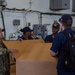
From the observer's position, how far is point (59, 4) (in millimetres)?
5742

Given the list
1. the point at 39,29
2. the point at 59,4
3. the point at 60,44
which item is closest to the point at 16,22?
the point at 39,29

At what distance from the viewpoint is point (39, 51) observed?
2645 millimetres

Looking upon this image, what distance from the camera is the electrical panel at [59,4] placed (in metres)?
5.70

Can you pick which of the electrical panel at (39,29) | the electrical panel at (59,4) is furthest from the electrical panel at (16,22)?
the electrical panel at (59,4)

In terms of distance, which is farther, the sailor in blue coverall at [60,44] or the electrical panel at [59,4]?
the electrical panel at [59,4]

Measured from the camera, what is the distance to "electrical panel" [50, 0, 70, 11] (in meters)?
5.70

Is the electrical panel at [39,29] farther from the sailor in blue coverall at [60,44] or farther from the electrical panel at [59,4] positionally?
the sailor in blue coverall at [60,44]

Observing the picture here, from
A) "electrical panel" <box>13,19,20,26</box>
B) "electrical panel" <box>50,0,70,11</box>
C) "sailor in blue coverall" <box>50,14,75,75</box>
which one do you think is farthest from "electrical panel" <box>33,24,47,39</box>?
"sailor in blue coverall" <box>50,14,75,75</box>

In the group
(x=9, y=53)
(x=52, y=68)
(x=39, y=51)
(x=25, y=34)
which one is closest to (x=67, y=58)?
(x=52, y=68)

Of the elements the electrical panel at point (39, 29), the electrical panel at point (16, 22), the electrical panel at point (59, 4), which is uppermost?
the electrical panel at point (59, 4)

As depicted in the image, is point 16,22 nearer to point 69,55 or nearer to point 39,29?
point 39,29

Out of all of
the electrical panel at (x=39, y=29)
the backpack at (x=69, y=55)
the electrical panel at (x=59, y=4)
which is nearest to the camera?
the backpack at (x=69, y=55)

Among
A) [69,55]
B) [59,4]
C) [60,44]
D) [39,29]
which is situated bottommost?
[39,29]

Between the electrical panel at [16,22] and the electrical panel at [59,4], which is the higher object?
the electrical panel at [59,4]
